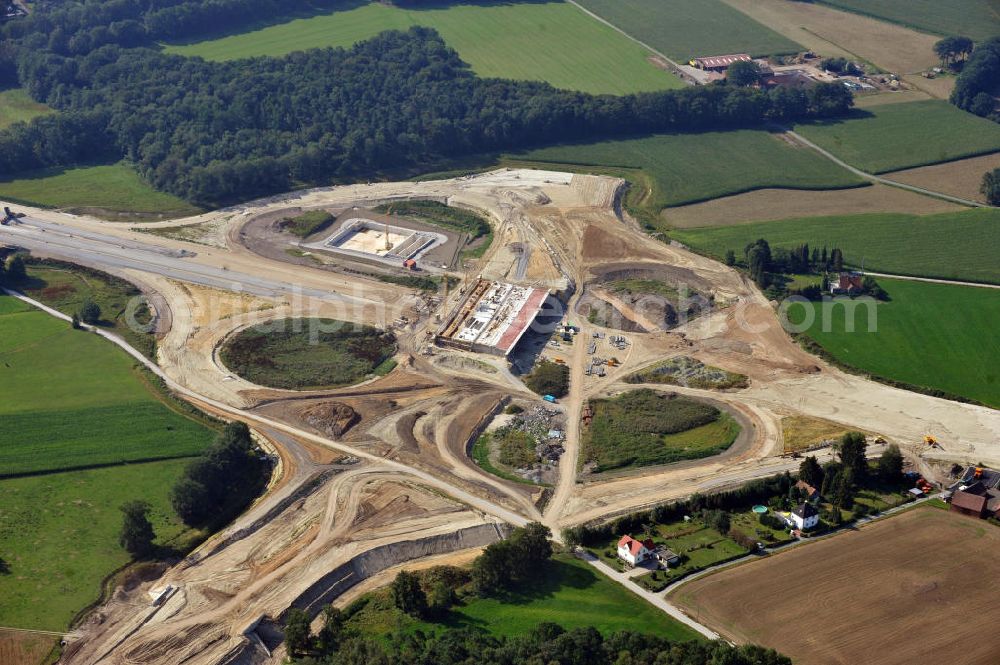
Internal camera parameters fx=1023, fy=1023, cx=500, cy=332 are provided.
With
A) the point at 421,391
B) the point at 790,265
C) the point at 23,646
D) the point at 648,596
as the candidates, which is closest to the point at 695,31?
the point at 790,265

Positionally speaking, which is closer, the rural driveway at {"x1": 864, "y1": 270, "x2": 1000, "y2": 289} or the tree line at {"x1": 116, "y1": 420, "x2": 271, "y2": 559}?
the tree line at {"x1": 116, "y1": 420, "x2": 271, "y2": 559}

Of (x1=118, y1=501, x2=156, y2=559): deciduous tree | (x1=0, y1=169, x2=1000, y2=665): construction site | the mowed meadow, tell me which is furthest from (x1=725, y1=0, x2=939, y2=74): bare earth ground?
(x1=118, y1=501, x2=156, y2=559): deciduous tree

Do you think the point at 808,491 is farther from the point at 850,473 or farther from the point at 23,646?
the point at 23,646

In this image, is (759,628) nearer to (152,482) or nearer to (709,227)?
(152,482)

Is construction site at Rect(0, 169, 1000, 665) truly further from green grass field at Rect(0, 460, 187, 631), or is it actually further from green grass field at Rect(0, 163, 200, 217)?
green grass field at Rect(0, 163, 200, 217)

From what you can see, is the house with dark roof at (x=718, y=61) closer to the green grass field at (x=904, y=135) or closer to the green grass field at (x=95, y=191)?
the green grass field at (x=904, y=135)

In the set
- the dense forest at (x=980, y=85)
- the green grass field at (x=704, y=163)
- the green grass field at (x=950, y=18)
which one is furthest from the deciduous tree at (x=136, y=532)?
the green grass field at (x=950, y=18)
